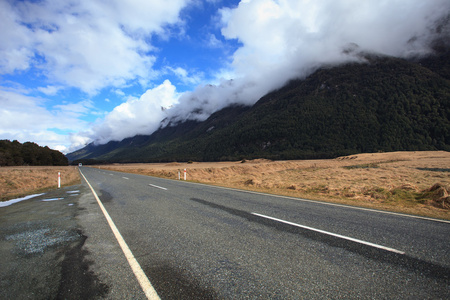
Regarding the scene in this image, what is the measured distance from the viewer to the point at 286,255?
11.9 feet

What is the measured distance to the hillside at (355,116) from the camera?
84812 millimetres

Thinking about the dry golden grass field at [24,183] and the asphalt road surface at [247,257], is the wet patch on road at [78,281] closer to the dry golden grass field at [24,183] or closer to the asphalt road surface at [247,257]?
the asphalt road surface at [247,257]

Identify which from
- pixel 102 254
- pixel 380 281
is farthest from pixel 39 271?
pixel 380 281

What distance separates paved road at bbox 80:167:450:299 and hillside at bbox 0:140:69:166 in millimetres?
86615

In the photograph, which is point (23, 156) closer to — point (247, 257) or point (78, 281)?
point (78, 281)

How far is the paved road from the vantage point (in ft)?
8.77

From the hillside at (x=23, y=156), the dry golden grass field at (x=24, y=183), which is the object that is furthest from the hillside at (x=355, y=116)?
the dry golden grass field at (x=24, y=183)

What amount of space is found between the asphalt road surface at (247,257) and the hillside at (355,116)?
85.3 m

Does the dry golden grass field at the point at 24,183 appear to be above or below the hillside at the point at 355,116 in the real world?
below

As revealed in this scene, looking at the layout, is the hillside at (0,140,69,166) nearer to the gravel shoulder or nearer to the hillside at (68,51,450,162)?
the hillside at (68,51,450,162)

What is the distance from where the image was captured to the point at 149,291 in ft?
8.73

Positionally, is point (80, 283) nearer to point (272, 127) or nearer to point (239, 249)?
point (239, 249)

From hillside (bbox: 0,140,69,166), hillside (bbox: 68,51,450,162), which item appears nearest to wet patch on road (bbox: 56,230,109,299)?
hillside (bbox: 0,140,69,166)

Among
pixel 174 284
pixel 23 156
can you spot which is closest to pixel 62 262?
pixel 174 284
